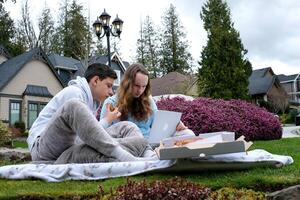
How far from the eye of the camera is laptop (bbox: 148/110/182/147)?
189 inches

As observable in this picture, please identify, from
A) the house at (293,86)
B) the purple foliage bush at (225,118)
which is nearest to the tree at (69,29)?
the purple foliage bush at (225,118)

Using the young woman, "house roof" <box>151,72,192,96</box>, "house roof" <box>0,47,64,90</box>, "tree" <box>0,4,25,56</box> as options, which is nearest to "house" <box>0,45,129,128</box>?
"house roof" <box>0,47,64,90</box>

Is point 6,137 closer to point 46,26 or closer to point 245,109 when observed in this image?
point 245,109

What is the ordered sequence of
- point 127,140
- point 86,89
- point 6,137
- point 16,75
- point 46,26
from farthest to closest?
point 46,26 < point 16,75 < point 6,137 < point 86,89 < point 127,140

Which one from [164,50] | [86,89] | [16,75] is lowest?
[86,89]

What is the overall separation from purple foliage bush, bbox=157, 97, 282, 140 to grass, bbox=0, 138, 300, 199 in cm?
778

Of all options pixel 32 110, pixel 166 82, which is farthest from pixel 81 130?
pixel 166 82

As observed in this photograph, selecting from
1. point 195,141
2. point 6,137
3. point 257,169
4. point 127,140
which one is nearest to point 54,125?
point 127,140

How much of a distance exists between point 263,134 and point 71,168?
396 inches

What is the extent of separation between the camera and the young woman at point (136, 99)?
5.01m

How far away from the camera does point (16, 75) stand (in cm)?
3084

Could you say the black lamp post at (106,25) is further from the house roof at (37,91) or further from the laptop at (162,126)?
the house roof at (37,91)

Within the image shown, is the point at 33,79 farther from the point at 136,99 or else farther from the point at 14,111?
the point at 136,99

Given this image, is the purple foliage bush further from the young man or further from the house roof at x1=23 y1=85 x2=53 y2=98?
the house roof at x1=23 y1=85 x2=53 y2=98
